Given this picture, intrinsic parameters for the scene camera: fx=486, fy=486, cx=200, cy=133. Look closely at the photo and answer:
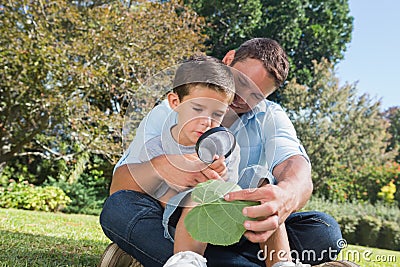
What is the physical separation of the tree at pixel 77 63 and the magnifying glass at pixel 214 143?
5.86m

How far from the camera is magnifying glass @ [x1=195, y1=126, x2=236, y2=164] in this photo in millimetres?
1290

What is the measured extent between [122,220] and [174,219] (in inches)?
8.6

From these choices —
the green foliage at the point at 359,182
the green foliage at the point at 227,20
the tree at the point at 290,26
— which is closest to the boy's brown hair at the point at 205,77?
the green foliage at the point at 359,182

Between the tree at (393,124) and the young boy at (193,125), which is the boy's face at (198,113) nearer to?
the young boy at (193,125)

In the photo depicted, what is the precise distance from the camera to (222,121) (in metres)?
1.41

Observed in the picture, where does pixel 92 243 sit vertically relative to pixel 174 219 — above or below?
below

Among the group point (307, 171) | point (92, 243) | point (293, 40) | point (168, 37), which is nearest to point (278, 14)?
point (293, 40)

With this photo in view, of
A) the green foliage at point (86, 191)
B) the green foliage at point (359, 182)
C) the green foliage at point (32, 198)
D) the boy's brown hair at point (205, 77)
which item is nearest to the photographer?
the boy's brown hair at point (205, 77)

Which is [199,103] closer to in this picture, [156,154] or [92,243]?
[156,154]

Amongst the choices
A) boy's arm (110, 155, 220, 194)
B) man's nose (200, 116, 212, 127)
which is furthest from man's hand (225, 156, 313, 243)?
man's nose (200, 116, 212, 127)

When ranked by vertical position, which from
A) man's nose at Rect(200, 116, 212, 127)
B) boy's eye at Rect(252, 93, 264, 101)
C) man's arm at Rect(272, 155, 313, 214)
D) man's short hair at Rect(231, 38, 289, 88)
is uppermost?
man's nose at Rect(200, 116, 212, 127)

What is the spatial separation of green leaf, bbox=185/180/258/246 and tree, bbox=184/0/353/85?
36.3 ft

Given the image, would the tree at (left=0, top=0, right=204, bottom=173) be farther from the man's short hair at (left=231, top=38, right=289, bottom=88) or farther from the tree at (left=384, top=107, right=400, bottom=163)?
the tree at (left=384, top=107, right=400, bottom=163)

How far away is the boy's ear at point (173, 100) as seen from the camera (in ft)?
4.84
